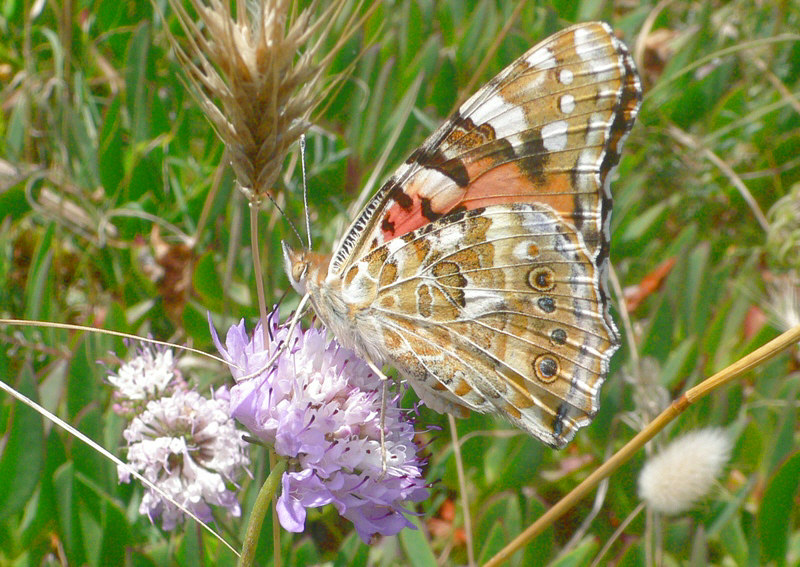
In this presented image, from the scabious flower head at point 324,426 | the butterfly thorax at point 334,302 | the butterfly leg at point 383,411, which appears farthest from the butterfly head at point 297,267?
the butterfly leg at point 383,411

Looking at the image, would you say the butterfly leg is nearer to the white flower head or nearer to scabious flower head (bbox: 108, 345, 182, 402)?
scabious flower head (bbox: 108, 345, 182, 402)

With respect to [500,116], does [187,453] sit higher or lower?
lower

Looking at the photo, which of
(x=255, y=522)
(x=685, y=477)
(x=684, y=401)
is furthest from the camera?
(x=685, y=477)

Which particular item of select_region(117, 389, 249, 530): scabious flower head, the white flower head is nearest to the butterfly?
select_region(117, 389, 249, 530): scabious flower head

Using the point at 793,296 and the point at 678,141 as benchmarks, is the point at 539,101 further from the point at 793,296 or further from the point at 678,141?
the point at 678,141

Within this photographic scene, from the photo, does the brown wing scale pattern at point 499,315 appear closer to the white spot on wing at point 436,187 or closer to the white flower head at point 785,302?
the white spot on wing at point 436,187

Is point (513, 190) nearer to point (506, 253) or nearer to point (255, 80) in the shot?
point (506, 253)

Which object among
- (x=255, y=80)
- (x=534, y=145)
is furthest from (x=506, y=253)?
(x=255, y=80)

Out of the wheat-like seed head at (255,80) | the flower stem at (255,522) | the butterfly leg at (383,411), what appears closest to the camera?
the wheat-like seed head at (255,80)
